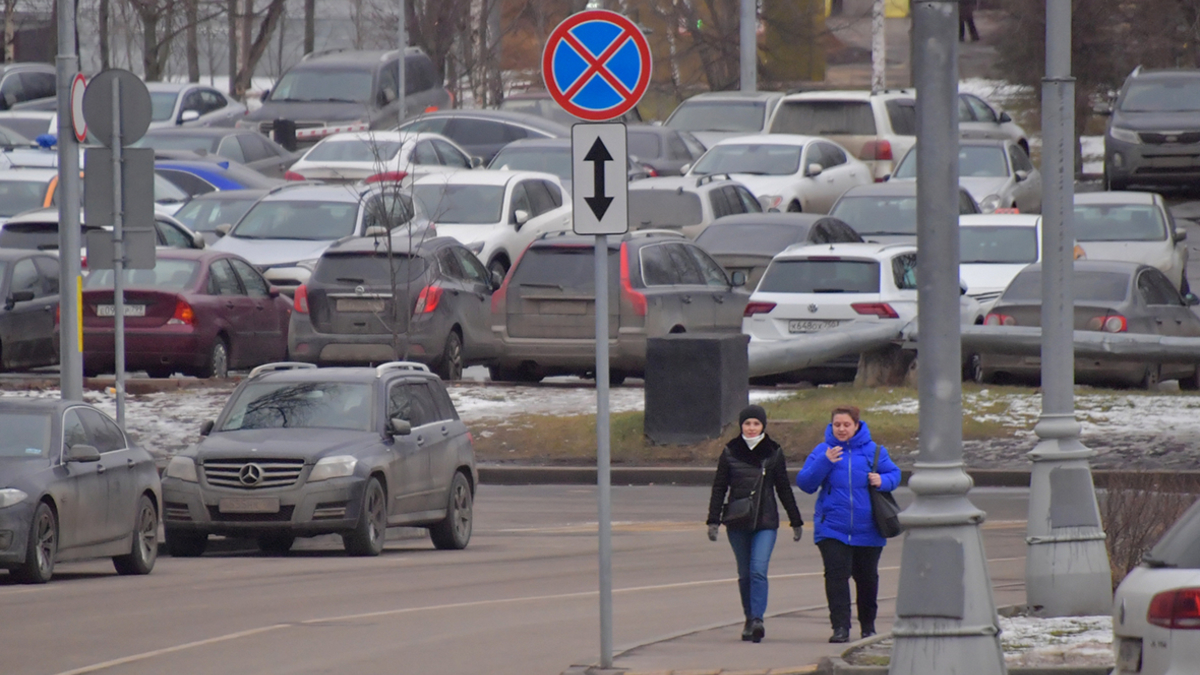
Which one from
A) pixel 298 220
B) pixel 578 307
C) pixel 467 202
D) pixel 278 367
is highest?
pixel 467 202

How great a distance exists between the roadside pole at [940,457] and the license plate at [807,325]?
14110mm

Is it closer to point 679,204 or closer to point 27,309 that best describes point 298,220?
point 27,309

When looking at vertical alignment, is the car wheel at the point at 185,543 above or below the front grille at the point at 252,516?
below

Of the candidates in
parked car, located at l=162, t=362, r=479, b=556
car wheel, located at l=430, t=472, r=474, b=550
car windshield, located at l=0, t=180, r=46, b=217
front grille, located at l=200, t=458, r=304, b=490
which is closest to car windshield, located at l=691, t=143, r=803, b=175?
car windshield, located at l=0, t=180, r=46, b=217

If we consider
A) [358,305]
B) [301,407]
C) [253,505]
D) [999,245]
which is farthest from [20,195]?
[253,505]

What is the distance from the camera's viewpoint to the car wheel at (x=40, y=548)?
13711 millimetres

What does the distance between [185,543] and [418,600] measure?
151 inches

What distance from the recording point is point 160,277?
24.2 meters

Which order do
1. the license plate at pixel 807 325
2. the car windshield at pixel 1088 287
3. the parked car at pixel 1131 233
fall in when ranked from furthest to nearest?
1. the parked car at pixel 1131 233
2. the license plate at pixel 807 325
3. the car windshield at pixel 1088 287

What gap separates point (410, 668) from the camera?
10594mm

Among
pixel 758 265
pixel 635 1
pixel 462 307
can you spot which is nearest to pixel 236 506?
pixel 462 307

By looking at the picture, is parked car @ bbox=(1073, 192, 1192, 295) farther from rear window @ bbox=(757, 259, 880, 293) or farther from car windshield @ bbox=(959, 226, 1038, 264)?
rear window @ bbox=(757, 259, 880, 293)

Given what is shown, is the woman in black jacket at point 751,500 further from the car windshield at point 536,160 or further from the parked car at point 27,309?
the car windshield at point 536,160

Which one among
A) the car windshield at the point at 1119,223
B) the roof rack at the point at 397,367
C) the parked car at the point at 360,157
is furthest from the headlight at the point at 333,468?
the parked car at the point at 360,157
